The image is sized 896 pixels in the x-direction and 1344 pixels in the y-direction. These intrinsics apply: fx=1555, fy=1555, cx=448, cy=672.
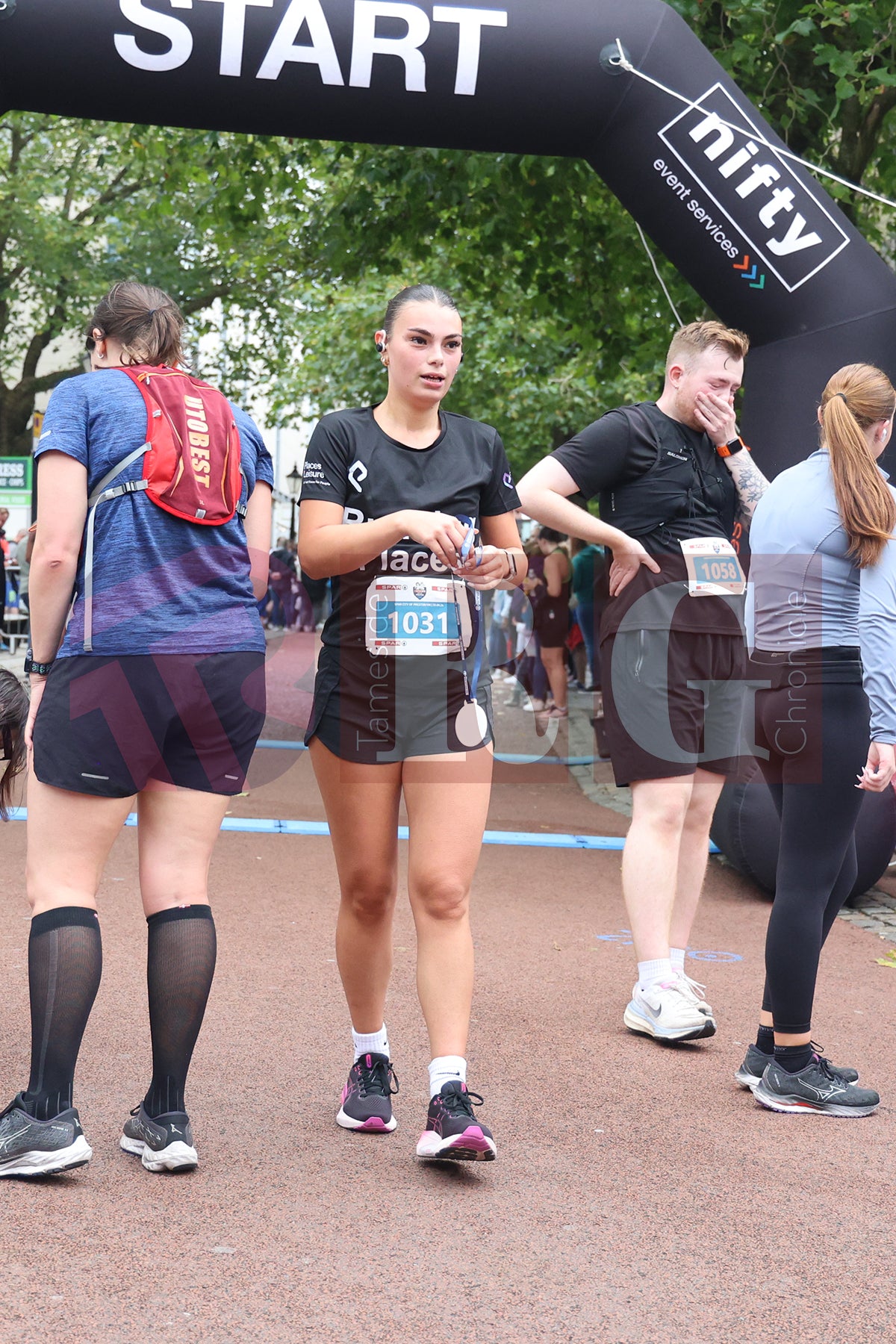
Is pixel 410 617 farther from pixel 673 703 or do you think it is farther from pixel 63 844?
pixel 673 703

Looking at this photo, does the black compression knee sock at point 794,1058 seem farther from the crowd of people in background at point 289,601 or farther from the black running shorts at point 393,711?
the crowd of people in background at point 289,601

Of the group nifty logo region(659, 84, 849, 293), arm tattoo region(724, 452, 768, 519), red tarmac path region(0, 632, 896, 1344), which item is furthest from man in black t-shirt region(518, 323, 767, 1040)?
nifty logo region(659, 84, 849, 293)

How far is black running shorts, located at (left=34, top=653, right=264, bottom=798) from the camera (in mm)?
3361

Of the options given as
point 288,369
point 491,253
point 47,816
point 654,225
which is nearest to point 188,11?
point 654,225

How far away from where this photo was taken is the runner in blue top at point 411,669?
3.59 m

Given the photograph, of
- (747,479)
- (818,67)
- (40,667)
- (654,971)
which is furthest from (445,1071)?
(818,67)

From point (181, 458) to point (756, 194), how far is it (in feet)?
14.2

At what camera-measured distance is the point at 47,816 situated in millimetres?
3375

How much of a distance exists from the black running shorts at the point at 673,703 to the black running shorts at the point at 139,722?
161cm

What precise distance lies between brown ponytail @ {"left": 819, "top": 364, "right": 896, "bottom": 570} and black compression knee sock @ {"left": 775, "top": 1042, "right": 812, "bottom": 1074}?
129 cm

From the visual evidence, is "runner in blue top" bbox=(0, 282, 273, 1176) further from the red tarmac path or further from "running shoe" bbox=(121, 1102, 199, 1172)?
the red tarmac path

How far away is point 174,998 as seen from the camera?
3402mm

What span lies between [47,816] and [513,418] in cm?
2202

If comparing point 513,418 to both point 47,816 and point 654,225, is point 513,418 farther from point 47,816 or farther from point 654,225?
point 47,816
